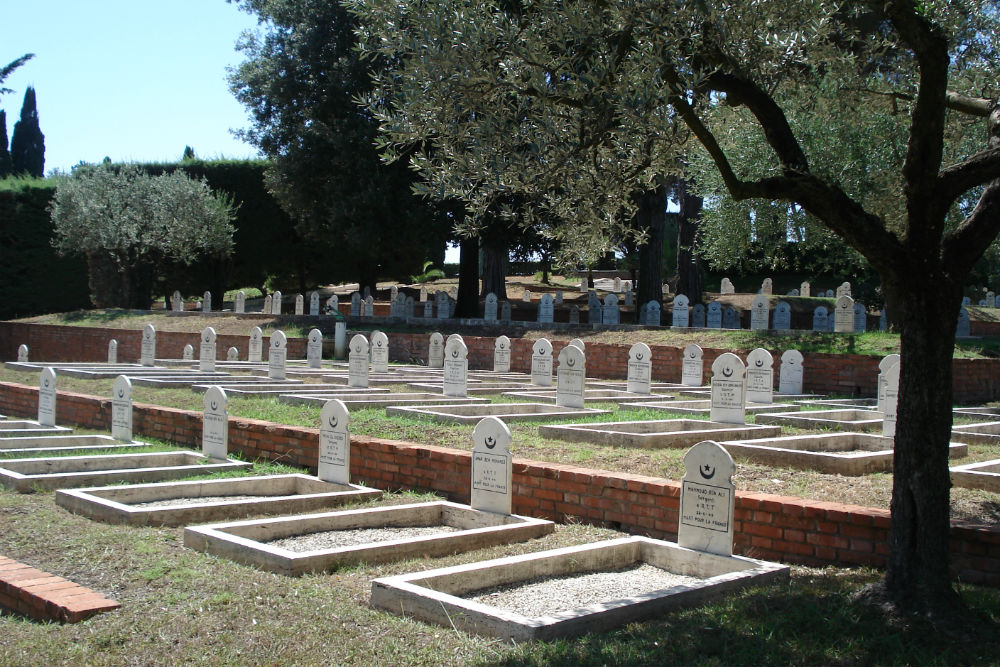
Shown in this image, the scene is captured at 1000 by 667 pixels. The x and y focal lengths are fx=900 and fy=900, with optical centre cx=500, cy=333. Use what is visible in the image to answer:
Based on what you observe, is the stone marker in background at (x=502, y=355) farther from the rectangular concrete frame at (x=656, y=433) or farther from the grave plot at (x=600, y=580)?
the grave plot at (x=600, y=580)

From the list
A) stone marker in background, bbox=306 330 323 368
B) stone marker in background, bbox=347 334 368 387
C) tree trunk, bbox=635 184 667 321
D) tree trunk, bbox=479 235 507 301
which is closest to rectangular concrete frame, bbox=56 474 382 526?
stone marker in background, bbox=347 334 368 387

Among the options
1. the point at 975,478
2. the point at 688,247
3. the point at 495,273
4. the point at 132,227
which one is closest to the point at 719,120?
the point at 975,478

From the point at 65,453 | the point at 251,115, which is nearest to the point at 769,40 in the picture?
the point at 65,453

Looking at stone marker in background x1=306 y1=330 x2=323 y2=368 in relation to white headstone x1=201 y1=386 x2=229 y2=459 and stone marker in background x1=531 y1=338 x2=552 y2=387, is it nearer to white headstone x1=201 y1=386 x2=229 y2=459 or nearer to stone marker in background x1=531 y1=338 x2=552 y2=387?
stone marker in background x1=531 y1=338 x2=552 y2=387

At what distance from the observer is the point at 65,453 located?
364 inches

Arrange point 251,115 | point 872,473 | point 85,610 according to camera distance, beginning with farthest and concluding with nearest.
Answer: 1. point 251,115
2. point 872,473
3. point 85,610

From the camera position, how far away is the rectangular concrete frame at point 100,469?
25.3 feet

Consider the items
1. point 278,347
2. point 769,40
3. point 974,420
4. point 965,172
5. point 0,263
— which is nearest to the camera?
point 965,172

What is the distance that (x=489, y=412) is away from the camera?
11.1 metres

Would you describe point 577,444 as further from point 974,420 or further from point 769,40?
point 974,420

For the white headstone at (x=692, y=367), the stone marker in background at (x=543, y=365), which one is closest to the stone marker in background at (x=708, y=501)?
the stone marker in background at (x=543, y=365)

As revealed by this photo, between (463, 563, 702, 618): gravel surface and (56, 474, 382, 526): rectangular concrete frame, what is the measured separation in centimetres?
248

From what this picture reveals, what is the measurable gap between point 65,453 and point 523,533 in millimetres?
5477

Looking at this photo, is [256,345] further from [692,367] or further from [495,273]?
[495,273]
